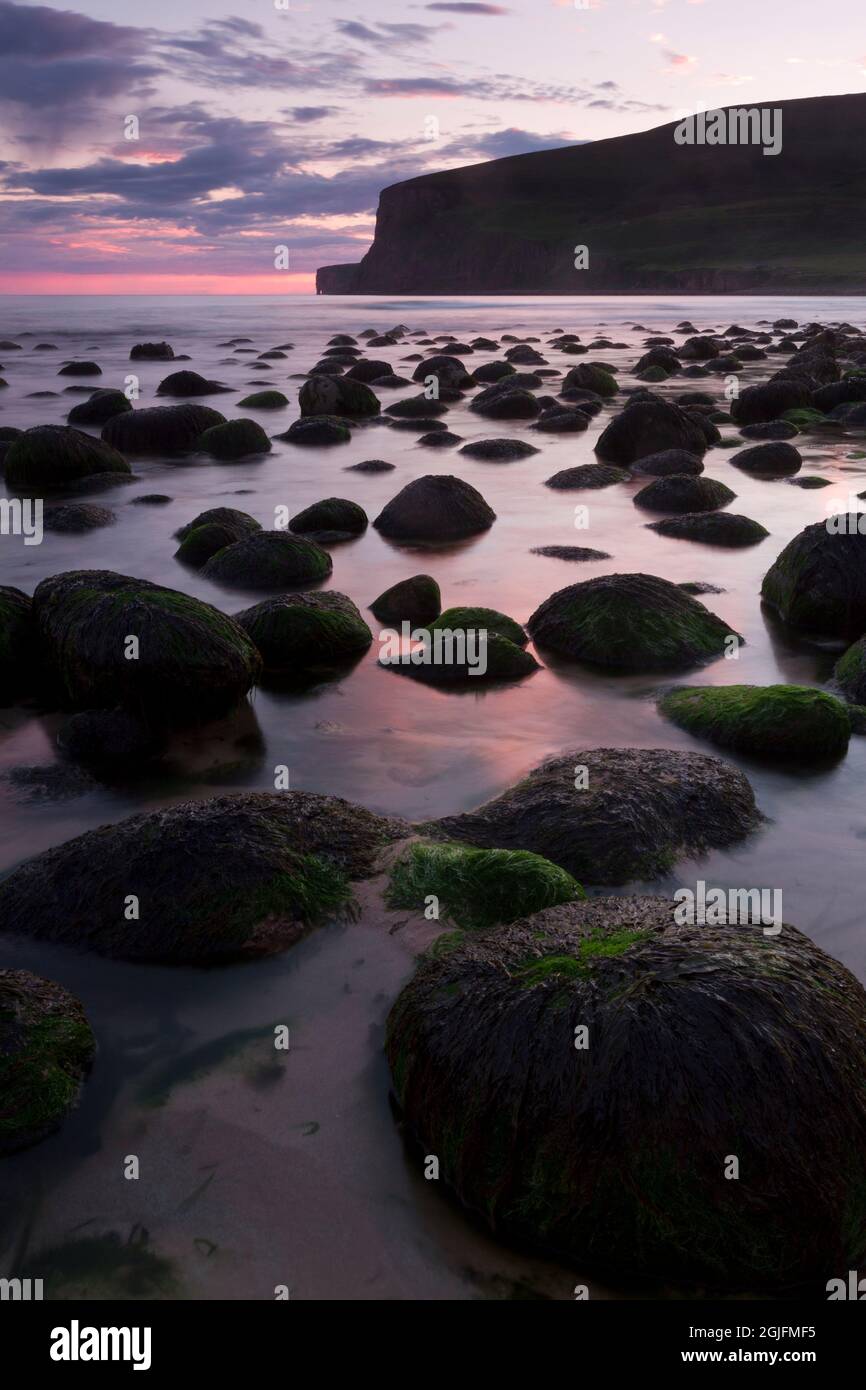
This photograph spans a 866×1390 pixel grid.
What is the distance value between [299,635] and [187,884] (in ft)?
14.4

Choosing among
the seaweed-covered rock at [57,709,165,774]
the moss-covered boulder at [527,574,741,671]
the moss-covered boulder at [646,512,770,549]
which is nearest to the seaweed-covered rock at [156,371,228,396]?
the moss-covered boulder at [646,512,770,549]

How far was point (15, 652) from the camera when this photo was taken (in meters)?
8.75

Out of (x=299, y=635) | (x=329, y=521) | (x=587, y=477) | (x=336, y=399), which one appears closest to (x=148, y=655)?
(x=299, y=635)

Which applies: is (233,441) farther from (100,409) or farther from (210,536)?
(210,536)

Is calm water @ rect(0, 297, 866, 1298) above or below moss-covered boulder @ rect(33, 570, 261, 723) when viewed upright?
below

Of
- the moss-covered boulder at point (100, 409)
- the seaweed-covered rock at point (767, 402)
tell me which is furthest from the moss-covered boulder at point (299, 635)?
the moss-covered boulder at point (100, 409)

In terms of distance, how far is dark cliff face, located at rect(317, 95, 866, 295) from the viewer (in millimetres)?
144125

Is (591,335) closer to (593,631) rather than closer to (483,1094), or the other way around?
(593,631)

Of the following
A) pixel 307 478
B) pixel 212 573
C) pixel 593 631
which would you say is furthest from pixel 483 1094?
pixel 307 478

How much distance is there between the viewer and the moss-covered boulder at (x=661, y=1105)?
354 centimetres

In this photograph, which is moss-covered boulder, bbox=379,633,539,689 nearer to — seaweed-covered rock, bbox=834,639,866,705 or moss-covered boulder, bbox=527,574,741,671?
moss-covered boulder, bbox=527,574,741,671

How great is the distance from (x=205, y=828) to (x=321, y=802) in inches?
36.4

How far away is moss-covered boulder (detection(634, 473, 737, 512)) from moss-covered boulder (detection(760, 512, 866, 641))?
5.44 meters

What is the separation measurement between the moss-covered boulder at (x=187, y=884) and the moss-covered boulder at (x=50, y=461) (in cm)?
1425
